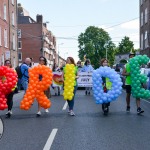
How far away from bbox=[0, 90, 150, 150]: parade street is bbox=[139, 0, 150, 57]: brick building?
1266 inches

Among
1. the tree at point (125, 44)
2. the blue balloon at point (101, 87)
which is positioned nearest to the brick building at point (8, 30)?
the blue balloon at point (101, 87)

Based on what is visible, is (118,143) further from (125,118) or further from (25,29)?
(25,29)

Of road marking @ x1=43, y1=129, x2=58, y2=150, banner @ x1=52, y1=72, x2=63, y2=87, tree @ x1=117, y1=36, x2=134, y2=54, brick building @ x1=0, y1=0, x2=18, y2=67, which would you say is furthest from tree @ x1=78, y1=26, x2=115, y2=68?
road marking @ x1=43, y1=129, x2=58, y2=150

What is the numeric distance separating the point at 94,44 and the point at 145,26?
171ft

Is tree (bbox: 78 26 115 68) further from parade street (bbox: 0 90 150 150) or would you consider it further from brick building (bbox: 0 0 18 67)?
parade street (bbox: 0 90 150 150)

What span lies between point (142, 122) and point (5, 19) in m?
32.3

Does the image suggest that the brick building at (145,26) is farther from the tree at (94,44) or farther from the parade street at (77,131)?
the tree at (94,44)

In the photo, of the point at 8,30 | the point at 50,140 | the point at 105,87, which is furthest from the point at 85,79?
the point at 8,30

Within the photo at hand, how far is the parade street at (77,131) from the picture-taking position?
7.03 m

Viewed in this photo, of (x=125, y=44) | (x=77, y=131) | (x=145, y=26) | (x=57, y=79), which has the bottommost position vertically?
(x=77, y=131)

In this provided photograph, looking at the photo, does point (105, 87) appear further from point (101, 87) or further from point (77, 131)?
point (77, 131)

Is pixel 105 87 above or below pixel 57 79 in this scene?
above

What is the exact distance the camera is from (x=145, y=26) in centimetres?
4512

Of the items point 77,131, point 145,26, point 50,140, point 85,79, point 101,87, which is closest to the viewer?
point 50,140
